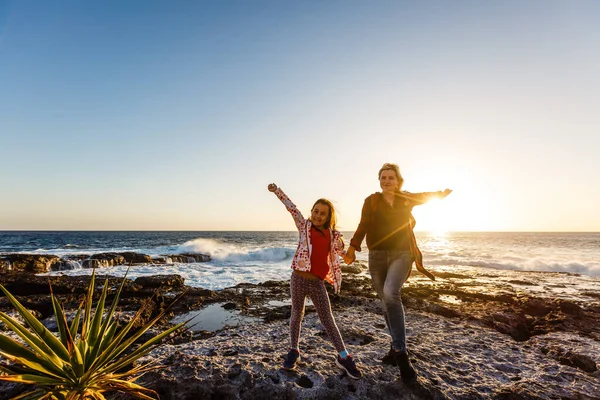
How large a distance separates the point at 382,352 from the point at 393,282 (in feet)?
4.74

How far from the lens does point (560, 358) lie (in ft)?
13.8

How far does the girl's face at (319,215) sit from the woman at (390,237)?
0.47 m

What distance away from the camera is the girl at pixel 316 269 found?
11.3ft

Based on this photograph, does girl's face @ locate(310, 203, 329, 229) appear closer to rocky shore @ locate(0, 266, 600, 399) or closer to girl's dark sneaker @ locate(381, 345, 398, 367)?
rocky shore @ locate(0, 266, 600, 399)

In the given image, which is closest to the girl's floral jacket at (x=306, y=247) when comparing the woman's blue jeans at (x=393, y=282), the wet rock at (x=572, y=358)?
the woman's blue jeans at (x=393, y=282)

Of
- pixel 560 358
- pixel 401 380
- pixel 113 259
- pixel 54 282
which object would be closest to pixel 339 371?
pixel 401 380

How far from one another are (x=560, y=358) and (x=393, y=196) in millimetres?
3380

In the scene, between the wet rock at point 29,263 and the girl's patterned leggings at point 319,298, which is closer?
the girl's patterned leggings at point 319,298

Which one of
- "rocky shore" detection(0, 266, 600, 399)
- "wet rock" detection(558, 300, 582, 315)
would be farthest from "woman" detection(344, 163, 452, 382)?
"wet rock" detection(558, 300, 582, 315)

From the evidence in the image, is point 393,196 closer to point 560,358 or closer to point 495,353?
point 495,353

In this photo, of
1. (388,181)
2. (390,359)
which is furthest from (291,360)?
(388,181)

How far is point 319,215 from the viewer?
355 centimetres

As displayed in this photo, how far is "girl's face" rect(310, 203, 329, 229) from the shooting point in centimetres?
356

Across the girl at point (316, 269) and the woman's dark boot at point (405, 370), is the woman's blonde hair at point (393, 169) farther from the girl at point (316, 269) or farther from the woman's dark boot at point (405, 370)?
the woman's dark boot at point (405, 370)
